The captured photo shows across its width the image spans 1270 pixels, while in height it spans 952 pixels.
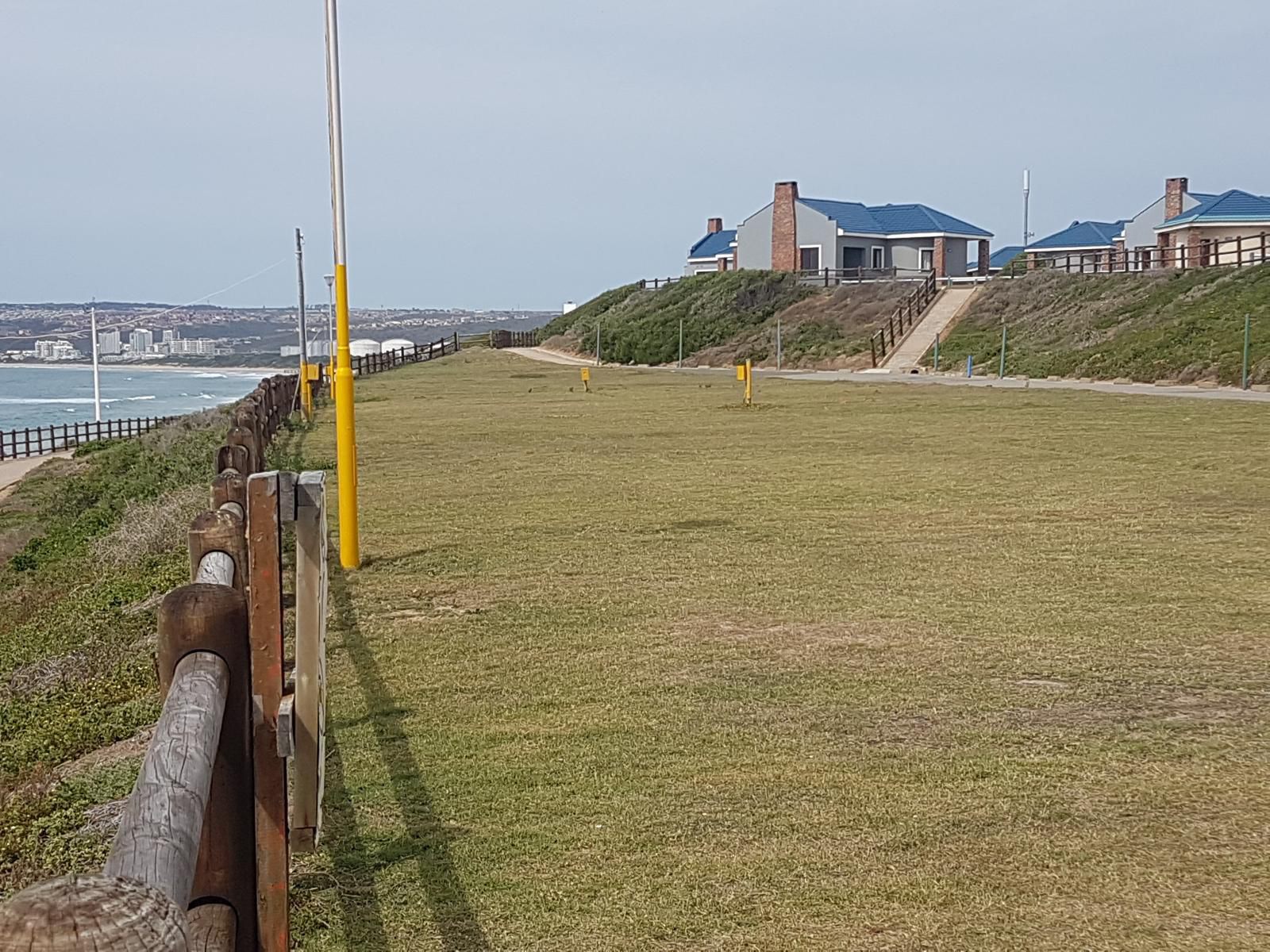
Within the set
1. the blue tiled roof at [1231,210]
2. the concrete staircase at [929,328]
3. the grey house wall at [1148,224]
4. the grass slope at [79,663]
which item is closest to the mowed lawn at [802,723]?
the grass slope at [79,663]

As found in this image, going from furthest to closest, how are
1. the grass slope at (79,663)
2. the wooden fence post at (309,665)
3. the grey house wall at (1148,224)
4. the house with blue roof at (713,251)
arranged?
the house with blue roof at (713,251), the grey house wall at (1148,224), the grass slope at (79,663), the wooden fence post at (309,665)

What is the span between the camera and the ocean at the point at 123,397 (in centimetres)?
10094

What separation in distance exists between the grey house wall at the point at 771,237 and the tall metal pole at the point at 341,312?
211ft

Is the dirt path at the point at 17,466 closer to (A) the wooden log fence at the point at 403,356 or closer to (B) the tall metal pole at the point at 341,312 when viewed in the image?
(A) the wooden log fence at the point at 403,356

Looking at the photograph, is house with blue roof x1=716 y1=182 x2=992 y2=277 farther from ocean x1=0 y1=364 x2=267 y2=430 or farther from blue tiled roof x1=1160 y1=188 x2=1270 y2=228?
ocean x1=0 y1=364 x2=267 y2=430

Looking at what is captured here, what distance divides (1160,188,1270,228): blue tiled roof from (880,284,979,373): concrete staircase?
9.00 m

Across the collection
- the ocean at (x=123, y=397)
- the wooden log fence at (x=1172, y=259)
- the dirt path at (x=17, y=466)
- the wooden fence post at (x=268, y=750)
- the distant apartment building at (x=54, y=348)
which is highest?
the wooden log fence at (x=1172, y=259)

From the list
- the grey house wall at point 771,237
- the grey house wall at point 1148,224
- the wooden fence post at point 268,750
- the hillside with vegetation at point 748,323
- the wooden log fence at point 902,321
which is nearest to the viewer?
the wooden fence post at point 268,750

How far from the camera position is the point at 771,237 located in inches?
3024

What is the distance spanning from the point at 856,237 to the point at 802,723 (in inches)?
2772

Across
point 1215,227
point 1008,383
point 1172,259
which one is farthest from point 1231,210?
point 1008,383

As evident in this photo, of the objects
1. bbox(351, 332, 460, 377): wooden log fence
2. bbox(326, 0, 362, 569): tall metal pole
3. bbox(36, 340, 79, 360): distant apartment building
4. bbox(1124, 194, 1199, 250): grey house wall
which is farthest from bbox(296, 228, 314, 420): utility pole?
bbox(36, 340, 79, 360): distant apartment building

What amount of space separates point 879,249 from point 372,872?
2912 inches

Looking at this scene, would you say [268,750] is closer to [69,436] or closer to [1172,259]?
[1172,259]
